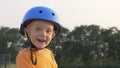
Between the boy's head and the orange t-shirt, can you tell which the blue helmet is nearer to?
the boy's head

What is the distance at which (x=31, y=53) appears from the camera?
324 centimetres

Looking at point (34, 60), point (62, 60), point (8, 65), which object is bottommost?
point (62, 60)

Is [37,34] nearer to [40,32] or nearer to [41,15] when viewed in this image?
[40,32]

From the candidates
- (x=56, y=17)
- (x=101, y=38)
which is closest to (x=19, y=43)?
(x=101, y=38)

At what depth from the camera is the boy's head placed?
3.24m

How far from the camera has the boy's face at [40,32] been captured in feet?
10.6

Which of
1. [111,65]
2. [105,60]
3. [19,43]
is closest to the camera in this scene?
[111,65]

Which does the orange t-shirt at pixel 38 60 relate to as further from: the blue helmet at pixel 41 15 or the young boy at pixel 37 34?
the blue helmet at pixel 41 15

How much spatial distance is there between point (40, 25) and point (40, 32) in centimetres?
6

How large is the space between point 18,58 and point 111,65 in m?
24.5

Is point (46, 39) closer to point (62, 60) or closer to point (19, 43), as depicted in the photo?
point (62, 60)

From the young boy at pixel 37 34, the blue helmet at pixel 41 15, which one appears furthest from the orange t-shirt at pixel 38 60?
the blue helmet at pixel 41 15

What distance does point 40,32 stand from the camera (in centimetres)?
322

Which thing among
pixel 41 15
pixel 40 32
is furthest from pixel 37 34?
pixel 41 15
